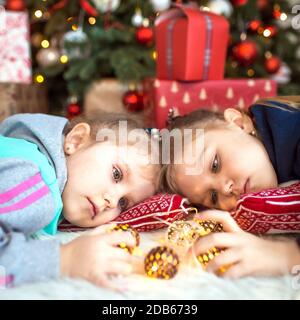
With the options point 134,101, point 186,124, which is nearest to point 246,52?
point 134,101

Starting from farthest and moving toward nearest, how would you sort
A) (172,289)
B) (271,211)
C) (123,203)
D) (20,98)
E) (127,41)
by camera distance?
1. (127,41)
2. (20,98)
3. (123,203)
4. (271,211)
5. (172,289)

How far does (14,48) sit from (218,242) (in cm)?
177

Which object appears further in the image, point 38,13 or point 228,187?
point 38,13

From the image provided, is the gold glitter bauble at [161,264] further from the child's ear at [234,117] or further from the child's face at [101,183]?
the child's ear at [234,117]

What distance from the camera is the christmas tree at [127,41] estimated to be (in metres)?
2.17

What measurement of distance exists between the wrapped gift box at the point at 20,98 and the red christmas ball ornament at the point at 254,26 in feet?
3.91

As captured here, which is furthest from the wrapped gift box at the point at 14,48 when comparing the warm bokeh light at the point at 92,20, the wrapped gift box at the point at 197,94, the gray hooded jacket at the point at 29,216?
the gray hooded jacket at the point at 29,216

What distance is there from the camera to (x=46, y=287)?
64 centimetres

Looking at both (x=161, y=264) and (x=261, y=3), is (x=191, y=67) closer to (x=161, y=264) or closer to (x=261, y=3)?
(x=261, y=3)

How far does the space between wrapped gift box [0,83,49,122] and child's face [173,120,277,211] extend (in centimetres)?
127

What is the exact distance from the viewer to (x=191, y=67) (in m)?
1.68

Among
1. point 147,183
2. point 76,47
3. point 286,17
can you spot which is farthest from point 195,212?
point 286,17

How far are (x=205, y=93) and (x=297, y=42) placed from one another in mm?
1046
